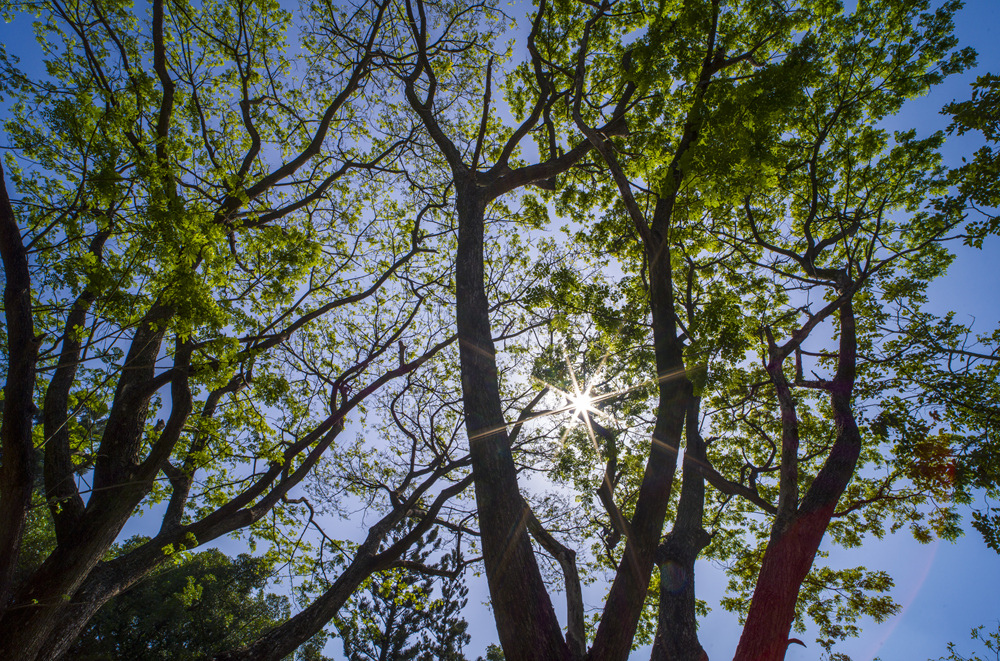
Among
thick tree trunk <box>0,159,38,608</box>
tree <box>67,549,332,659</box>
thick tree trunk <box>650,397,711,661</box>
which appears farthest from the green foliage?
thick tree trunk <box>650,397,711,661</box>

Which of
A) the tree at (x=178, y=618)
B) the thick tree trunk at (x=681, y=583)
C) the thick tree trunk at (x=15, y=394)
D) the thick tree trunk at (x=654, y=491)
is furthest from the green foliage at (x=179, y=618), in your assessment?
the thick tree trunk at (x=654, y=491)

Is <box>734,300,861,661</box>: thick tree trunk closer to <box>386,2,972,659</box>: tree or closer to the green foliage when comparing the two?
<box>386,2,972,659</box>: tree

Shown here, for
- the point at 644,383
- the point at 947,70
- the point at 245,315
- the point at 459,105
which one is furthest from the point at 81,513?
the point at 947,70

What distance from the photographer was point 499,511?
3090mm

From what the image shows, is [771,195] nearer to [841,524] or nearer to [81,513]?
[841,524]

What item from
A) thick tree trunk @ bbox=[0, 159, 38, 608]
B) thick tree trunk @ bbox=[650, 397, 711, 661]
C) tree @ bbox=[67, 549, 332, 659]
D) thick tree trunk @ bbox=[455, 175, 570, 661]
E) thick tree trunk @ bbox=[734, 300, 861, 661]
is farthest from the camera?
tree @ bbox=[67, 549, 332, 659]

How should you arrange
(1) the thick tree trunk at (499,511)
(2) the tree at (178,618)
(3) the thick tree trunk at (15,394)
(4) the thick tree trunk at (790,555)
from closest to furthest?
(1) the thick tree trunk at (499,511) < (3) the thick tree trunk at (15,394) < (4) the thick tree trunk at (790,555) < (2) the tree at (178,618)

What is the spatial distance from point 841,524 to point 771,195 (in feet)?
22.4

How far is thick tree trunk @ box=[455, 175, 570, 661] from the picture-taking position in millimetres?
2693

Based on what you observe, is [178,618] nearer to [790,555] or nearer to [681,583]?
[681,583]

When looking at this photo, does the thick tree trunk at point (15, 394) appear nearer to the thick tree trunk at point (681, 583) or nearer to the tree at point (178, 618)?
the thick tree trunk at point (681, 583)

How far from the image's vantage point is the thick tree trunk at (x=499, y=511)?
2.69 m

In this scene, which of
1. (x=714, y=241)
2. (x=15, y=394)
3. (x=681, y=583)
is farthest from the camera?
(x=714, y=241)

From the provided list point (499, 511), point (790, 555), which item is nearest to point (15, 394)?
point (499, 511)
